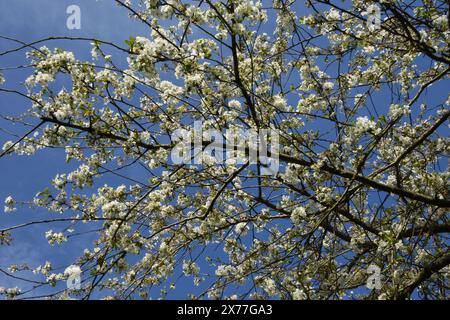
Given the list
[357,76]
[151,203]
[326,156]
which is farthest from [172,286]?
[357,76]

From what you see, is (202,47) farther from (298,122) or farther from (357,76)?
(357,76)

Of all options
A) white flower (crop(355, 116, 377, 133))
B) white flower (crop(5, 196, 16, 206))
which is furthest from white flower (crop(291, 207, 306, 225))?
white flower (crop(5, 196, 16, 206))

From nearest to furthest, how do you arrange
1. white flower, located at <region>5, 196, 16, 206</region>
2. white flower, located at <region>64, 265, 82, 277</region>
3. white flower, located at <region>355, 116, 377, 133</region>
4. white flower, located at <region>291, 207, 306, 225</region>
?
white flower, located at <region>355, 116, 377, 133</region> → white flower, located at <region>64, 265, 82, 277</region> → white flower, located at <region>291, 207, 306, 225</region> → white flower, located at <region>5, 196, 16, 206</region>

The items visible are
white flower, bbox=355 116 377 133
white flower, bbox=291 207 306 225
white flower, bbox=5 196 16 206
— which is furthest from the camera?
white flower, bbox=5 196 16 206

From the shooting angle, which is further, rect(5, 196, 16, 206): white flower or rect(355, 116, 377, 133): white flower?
rect(5, 196, 16, 206): white flower

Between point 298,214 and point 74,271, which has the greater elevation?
point 298,214

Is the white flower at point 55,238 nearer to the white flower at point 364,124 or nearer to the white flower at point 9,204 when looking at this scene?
the white flower at point 9,204

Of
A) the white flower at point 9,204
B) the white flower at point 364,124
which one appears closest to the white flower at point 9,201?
the white flower at point 9,204

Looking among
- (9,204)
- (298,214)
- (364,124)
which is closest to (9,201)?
(9,204)

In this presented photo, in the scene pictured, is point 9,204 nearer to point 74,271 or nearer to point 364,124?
point 74,271

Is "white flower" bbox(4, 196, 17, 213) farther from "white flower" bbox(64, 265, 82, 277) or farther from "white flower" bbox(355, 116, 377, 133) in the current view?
"white flower" bbox(355, 116, 377, 133)

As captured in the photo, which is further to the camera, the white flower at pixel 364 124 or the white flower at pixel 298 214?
the white flower at pixel 298 214
